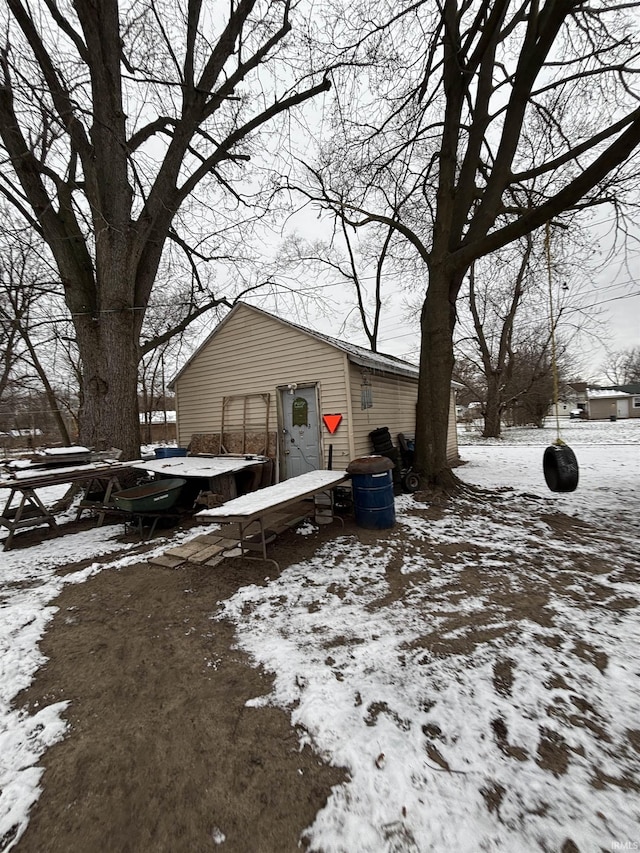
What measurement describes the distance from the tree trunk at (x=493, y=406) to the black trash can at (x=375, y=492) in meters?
18.9

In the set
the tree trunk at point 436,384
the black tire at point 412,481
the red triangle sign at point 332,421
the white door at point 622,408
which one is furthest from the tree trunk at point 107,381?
the white door at point 622,408

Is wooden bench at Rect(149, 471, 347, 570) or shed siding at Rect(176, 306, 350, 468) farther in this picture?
shed siding at Rect(176, 306, 350, 468)

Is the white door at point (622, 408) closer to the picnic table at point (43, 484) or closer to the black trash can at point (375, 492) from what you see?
the black trash can at point (375, 492)

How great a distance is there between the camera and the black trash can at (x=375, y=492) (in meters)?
5.21

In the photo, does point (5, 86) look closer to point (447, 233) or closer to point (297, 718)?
point (447, 233)

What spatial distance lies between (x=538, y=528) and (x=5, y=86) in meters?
10.2

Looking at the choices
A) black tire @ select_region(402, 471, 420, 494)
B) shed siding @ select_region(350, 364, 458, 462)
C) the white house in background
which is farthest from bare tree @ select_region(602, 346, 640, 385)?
black tire @ select_region(402, 471, 420, 494)

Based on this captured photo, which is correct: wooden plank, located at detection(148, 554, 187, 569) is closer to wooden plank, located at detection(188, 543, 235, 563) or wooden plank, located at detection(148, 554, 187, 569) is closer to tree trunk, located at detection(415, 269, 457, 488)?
wooden plank, located at detection(188, 543, 235, 563)

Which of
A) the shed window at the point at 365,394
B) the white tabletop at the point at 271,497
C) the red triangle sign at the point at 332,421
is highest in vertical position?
the shed window at the point at 365,394

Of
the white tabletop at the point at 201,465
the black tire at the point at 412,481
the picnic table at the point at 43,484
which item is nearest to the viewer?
the picnic table at the point at 43,484

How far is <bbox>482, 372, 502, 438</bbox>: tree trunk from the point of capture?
69.4 ft

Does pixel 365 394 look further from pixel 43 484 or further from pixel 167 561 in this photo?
pixel 43 484

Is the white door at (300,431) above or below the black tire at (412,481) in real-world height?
above

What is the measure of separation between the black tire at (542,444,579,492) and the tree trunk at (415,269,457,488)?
249 cm
